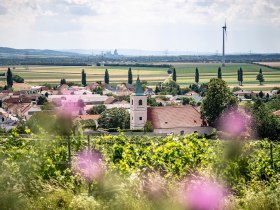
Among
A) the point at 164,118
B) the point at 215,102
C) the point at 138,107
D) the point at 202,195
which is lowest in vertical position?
the point at 164,118

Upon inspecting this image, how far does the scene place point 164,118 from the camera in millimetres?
48062

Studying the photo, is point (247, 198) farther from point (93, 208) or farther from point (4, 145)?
point (4, 145)

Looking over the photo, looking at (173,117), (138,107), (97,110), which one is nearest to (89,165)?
(138,107)

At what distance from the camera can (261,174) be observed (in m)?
12.8

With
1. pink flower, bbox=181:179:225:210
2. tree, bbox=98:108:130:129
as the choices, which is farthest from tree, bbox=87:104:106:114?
pink flower, bbox=181:179:225:210

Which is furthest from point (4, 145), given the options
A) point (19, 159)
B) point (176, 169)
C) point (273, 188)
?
point (273, 188)

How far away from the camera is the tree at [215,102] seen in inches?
1940

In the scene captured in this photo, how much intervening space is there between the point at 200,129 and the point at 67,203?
38.8 metres

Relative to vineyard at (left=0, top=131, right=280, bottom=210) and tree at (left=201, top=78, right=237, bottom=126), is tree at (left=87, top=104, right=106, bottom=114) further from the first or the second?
vineyard at (left=0, top=131, right=280, bottom=210)

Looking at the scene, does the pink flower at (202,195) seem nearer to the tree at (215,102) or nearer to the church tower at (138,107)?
the church tower at (138,107)

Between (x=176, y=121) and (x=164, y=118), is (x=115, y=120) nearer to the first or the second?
(x=164, y=118)

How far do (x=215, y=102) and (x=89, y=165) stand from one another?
1510 inches

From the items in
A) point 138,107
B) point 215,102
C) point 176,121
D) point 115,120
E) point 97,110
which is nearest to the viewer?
point 138,107

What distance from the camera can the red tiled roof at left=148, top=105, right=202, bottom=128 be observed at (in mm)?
47750
